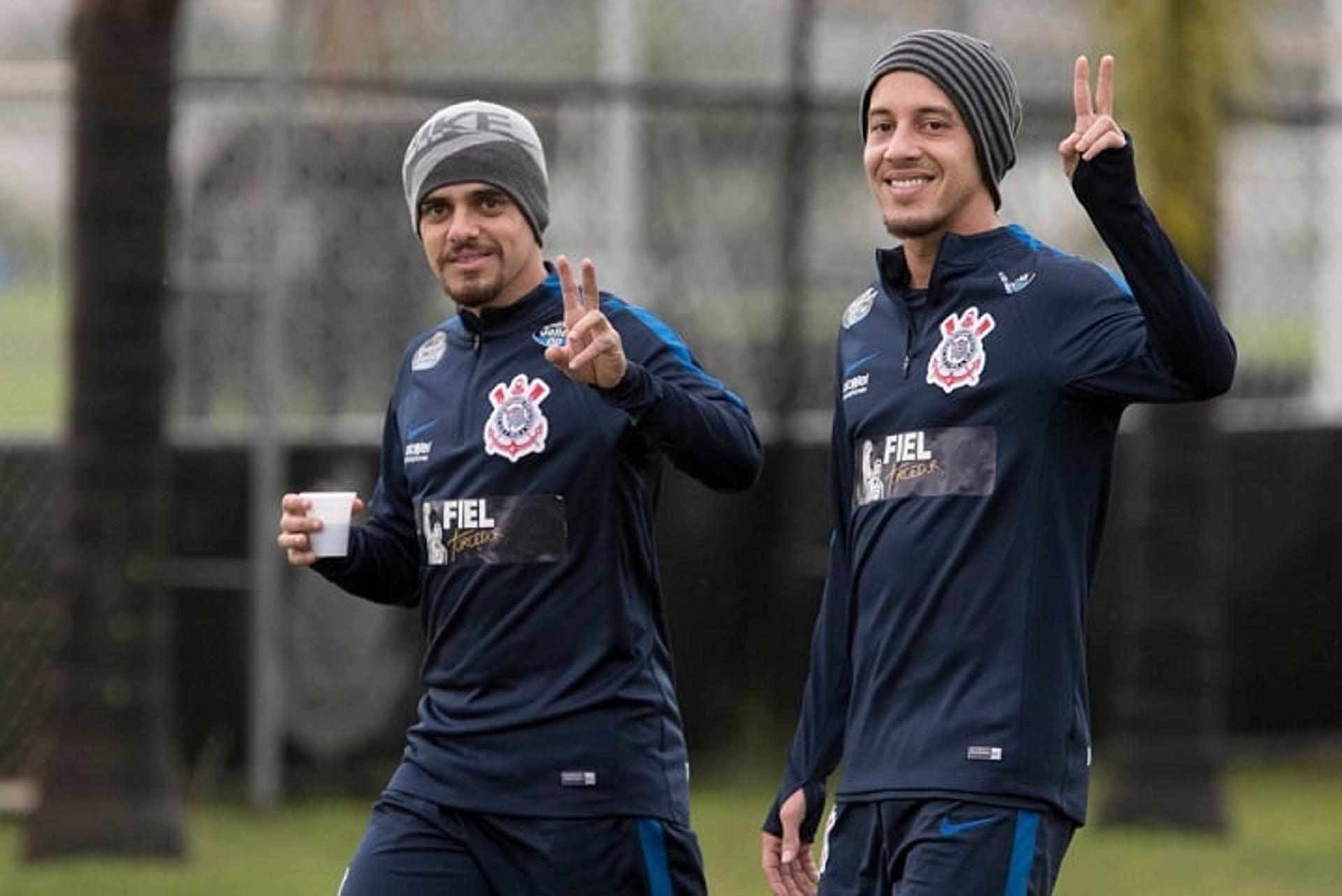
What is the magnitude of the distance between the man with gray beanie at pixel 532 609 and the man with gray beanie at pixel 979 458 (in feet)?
1.55

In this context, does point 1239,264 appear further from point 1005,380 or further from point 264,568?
point 1005,380

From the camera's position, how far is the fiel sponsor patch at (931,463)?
466 cm

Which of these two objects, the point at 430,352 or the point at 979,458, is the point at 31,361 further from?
the point at 979,458

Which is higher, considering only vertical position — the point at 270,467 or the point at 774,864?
the point at 270,467

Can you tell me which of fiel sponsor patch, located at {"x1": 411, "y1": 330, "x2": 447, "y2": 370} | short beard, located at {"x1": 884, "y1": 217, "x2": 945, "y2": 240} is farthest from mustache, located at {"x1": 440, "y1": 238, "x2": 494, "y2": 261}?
short beard, located at {"x1": 884, "y1": 217, "x2": 945, "y2": 240}

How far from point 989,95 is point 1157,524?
6.05 meters

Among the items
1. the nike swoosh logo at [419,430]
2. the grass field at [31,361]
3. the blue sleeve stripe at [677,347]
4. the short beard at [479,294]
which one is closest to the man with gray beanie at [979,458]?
the blue sleeve stripe at [677,347]

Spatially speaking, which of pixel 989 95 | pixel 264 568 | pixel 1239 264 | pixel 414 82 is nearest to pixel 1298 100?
pixel 1239 264

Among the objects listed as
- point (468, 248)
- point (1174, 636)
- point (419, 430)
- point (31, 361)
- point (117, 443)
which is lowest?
point (1174, 636)

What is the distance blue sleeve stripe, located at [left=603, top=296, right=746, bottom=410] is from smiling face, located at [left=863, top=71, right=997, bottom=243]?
0.58 metres

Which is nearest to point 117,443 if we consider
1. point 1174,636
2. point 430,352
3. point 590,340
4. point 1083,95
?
point 1174,636

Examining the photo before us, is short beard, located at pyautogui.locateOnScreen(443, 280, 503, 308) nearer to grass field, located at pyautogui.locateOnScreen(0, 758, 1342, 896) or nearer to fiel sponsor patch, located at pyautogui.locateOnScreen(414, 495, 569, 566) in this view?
fiel sponsor patch, located at pyautogui.locateOnScreen(414, 495, 569, 566)

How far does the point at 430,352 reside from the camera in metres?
5.61

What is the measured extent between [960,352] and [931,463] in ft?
0.62
